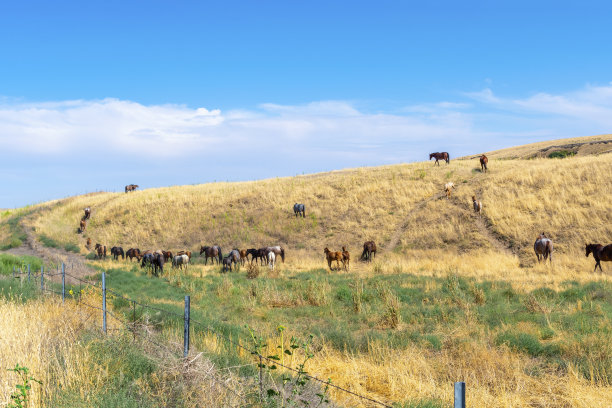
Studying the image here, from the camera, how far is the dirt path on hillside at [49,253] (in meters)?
24.0

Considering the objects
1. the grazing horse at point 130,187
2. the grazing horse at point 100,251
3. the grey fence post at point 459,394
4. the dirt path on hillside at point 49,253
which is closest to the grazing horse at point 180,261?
the dirt path on hillside at point 49,253

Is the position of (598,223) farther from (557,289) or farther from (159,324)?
(159,324)

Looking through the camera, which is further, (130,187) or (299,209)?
(130,187)

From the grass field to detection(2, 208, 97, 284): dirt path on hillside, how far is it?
1.52 m

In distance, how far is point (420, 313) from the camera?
43.2ft

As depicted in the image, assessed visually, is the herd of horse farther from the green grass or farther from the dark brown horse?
the green grass

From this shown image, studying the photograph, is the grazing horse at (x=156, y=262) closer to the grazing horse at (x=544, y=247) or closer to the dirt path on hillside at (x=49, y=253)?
the dirt path on hillside at (x=49, y=253)

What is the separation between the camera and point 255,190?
154 feet

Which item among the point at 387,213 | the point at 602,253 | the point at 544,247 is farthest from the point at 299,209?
the point at 602,253

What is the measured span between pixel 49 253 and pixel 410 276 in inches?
1134

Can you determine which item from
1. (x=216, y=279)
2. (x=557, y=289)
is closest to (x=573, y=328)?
(x=557, y=289)

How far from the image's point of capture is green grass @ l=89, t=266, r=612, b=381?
376 inches

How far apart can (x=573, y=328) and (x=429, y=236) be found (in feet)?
66.9

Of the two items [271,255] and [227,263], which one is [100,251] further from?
[271,255]
